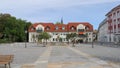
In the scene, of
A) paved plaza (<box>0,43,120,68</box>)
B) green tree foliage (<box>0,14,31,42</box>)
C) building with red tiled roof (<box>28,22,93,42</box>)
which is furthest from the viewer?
building with red tiled roof (<box>28,22,93,42</box>)

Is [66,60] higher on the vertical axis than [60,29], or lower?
lower

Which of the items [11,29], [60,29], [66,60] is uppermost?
[60,29]

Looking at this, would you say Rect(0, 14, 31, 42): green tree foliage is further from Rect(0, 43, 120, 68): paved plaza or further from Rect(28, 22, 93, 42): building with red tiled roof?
Rect(0, 43, 120, 68): paved plaza

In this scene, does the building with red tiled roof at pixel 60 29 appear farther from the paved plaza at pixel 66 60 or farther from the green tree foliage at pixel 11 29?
the paved plaza at pixel 66 60

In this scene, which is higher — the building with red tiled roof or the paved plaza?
the building with red tiled roof

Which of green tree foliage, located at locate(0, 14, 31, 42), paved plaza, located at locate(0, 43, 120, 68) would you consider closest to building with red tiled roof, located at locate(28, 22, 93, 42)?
Answer: green tree foliage, located at locate(0, 14, 31, 42)

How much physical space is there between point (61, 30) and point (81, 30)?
8753mm

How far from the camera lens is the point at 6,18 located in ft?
413

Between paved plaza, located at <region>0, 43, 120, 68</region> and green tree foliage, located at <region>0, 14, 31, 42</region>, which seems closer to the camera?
paved plaza, located at <region>0, 43, 120, 68</region>

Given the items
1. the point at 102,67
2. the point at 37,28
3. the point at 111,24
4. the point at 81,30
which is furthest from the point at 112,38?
the point at 102,67

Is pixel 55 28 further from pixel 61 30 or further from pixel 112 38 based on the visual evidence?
pixel 112 38

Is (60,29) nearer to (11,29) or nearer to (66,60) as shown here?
(11,29)

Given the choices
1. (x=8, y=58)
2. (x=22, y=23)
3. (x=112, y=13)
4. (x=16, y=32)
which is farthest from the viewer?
(x=22, y=23)

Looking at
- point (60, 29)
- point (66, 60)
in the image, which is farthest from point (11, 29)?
point (66, 60)
